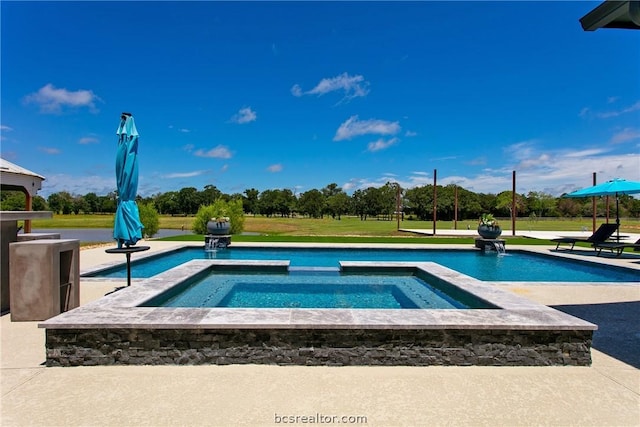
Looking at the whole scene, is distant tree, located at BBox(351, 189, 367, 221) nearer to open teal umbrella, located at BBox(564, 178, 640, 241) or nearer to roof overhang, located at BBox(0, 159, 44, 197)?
open teal umbrella, located at BBox(564, 178, 640, 241)

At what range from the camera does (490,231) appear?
13.5 meters

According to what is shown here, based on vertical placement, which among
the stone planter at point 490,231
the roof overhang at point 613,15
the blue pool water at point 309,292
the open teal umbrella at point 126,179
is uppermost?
the roof overhang at point 613,15

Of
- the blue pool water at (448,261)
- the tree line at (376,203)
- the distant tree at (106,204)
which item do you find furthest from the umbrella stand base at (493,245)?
the distant tree at (106,204)

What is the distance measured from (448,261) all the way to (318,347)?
8951mm

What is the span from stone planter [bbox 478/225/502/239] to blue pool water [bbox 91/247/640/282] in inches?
32.6

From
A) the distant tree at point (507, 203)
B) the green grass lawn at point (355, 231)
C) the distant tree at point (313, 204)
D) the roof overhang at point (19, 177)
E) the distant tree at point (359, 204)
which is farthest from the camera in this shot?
the distant tree at point (359, 204)

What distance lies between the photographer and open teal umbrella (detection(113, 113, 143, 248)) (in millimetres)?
6016

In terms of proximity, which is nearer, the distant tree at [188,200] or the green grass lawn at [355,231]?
the green grass lawn at [355,231]

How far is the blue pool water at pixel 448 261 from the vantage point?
8.96 m

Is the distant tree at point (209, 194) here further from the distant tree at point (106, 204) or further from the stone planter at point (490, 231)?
the stone planter at point (490, 231)

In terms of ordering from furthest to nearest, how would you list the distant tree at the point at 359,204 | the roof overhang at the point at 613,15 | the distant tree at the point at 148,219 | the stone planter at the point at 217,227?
1. the distant tree at the point at 359,204
2. the distant tree at the point at 148,219
3. the stone planter at the point at 217,227
4. the roof overhang at the point at 613,15

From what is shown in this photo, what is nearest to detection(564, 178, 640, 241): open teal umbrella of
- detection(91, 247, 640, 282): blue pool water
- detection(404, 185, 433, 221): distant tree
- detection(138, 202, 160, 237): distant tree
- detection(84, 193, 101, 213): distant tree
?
detection(91, 247, 640, 282): blue pool water

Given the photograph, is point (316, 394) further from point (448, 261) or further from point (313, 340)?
point (448, 261)

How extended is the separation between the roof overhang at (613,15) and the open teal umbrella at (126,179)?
663 cm
